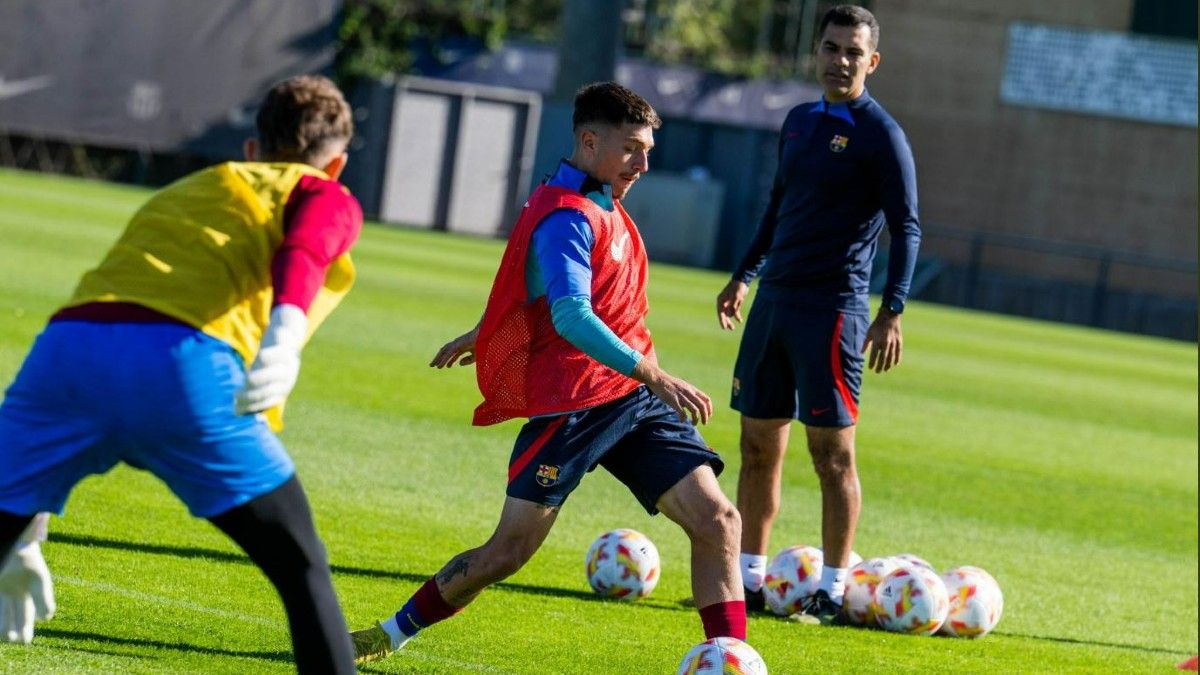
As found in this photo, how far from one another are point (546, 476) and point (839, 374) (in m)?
2.18

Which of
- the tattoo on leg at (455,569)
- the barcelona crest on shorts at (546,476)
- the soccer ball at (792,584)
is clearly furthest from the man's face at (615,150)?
the soccer ball at (792,584)

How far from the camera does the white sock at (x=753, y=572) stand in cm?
809

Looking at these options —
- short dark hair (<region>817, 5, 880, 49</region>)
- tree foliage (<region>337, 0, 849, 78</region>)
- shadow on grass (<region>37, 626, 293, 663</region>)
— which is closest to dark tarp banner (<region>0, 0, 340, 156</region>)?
tree foliage (<region>337, 0, 849, 78</region>)

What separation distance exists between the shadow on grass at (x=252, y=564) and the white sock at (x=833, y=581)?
0.61 m

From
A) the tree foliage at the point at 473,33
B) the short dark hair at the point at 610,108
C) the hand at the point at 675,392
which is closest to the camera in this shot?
the hand at the point at 675,392

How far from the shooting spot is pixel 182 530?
8.33m

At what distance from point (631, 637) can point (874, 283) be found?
31777 millimetres

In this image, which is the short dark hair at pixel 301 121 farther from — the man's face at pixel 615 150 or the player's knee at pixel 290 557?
the man's face at pixel 615 150

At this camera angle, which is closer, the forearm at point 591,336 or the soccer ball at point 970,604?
the forearm at point 591,336

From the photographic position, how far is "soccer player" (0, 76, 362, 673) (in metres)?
4.64

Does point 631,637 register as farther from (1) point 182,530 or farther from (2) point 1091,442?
(2) point 1091,442

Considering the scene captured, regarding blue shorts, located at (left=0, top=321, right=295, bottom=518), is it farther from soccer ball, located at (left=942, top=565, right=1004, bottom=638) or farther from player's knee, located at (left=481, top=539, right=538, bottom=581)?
soccer ball, located at (left=942, top=565, right=1004, bottom=638)

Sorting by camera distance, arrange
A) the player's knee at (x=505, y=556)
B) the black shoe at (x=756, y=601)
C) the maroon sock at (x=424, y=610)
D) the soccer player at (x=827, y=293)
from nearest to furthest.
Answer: the player's knee at (x=505, y=556)
the maroon sock at (x=424, y=610)
the soccer player at (x=827, y=293)
the black shoe at (x=756, y=601)

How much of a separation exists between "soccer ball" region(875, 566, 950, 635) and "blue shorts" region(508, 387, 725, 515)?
6.16ft
